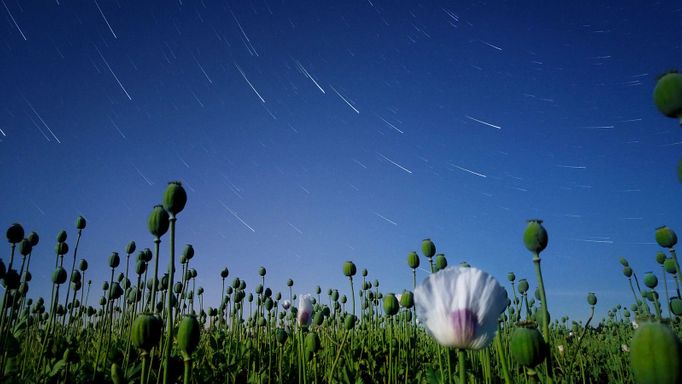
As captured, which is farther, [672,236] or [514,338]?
[672,236]

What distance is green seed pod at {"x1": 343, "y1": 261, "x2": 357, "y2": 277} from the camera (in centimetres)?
443

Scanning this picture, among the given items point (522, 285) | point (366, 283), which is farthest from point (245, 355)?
point (522, 285)

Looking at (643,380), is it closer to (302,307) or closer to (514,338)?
(514,338)

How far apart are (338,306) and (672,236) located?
19.8ft

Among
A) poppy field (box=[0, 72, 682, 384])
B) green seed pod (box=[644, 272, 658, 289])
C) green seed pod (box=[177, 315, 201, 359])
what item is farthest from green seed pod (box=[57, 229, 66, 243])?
green seed pod (box=[644, 272, 658, 289])

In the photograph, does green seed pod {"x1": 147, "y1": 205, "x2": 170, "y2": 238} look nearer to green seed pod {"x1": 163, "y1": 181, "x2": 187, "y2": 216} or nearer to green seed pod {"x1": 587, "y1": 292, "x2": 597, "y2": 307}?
green seed pod {"x1": 163, "y1": 181, "x2": 187, "y2": 216}

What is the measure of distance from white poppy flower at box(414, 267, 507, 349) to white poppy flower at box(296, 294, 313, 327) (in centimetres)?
213

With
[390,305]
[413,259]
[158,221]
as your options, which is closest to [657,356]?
[158,221]

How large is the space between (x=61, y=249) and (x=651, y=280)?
589 centimetres

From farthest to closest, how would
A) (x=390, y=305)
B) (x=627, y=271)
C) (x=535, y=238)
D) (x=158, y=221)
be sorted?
(x=627, y=271) → (x=390, y=305) → (x=158, y=221) → (x=535, y=238)

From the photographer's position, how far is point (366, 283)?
243 inches

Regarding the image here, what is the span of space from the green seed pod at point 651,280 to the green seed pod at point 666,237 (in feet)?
7.01

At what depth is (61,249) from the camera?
12.8ft

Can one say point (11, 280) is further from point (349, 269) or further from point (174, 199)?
point (349, 269)
